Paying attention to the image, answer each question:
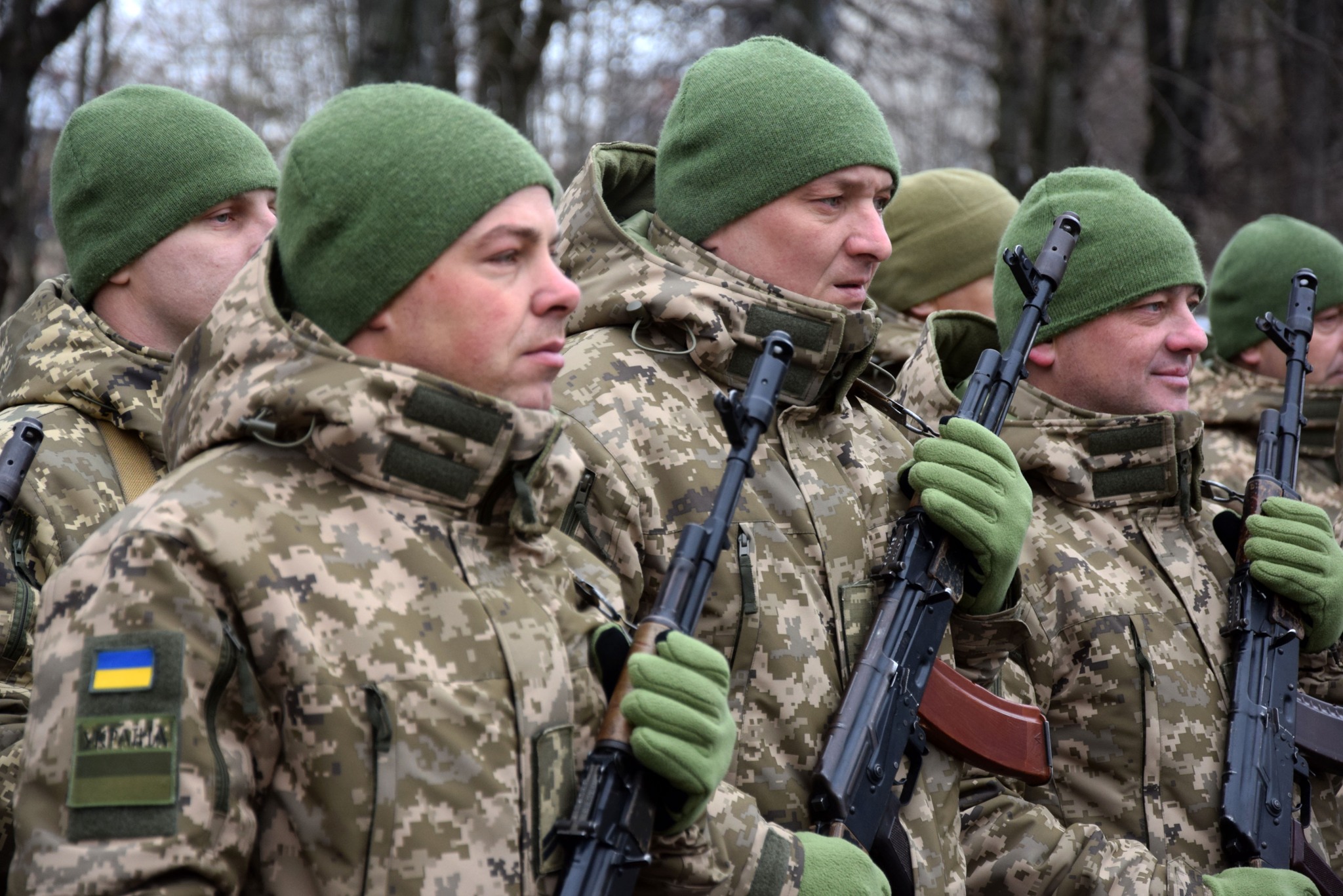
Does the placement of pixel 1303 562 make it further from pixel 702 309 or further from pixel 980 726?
pixel 702 309

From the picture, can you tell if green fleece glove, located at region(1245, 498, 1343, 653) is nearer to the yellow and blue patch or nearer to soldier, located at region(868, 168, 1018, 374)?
soldier, located at region(868, 168, 1018, 374)

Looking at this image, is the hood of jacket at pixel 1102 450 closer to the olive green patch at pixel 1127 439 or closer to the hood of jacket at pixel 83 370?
the olive green patch at pixel 1127 439

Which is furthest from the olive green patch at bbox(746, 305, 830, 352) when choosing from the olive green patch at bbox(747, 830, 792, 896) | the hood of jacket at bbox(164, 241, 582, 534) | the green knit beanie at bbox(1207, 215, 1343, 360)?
the green knit beanie at bbox(1207, 215, 1343, 360)

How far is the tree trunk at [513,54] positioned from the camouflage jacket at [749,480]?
10.3 metres

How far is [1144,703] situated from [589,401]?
164cm

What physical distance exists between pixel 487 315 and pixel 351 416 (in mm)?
318

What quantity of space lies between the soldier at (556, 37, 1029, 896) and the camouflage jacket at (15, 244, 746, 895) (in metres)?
0.48

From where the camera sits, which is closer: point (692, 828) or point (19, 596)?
point (692, 828)

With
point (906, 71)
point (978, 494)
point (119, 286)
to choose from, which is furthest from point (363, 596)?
point (906, 71)

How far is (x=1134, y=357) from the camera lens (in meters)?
3.89

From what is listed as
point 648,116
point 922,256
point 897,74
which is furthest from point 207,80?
point 922,256

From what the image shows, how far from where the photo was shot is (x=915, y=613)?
3.07m

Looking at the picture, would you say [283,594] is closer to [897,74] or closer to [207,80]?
[897,74]

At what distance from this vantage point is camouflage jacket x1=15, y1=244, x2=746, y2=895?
195 cm
